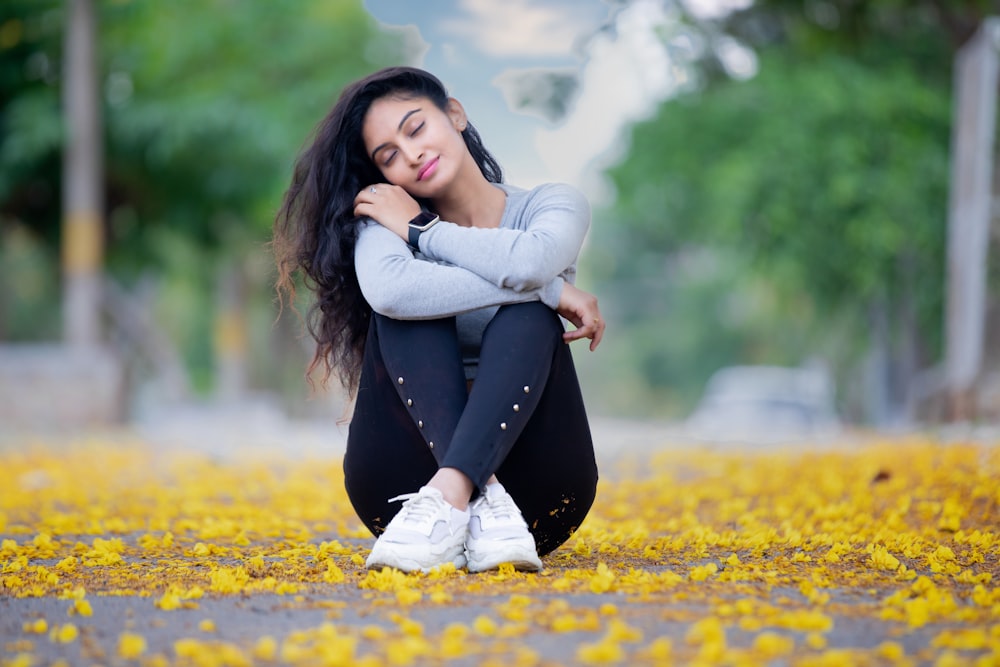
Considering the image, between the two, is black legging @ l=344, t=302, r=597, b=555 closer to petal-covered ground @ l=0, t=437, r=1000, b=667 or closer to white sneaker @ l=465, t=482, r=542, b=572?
white sneaker @ l=465, t=482, r=542, b=572

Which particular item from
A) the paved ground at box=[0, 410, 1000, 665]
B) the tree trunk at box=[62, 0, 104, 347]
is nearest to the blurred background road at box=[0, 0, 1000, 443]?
the tree trunk at box=[62, 0, 104, 347]

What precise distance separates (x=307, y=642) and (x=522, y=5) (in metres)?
5.61

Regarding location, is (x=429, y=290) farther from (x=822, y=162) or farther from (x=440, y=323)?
(x=822, y=162)

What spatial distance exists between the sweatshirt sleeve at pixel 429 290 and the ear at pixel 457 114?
0.53 meters

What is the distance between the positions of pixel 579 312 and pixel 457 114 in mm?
711

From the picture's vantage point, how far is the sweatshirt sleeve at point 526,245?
8.89 ft

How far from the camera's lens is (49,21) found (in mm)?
14359

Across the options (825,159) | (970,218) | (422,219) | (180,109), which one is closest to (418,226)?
(422,219)

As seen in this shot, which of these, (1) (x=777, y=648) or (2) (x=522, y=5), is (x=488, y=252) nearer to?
(1) (x=777, y=648)

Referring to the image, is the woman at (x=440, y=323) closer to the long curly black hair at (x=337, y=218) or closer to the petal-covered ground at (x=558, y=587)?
the long curly black hair at (x=337, y=218)

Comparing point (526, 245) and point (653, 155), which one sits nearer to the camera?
point (526, 245)

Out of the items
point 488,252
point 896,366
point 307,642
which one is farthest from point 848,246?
point 307,642

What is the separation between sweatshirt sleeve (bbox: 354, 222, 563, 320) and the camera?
269 cm

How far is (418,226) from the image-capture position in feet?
9.52
